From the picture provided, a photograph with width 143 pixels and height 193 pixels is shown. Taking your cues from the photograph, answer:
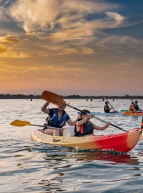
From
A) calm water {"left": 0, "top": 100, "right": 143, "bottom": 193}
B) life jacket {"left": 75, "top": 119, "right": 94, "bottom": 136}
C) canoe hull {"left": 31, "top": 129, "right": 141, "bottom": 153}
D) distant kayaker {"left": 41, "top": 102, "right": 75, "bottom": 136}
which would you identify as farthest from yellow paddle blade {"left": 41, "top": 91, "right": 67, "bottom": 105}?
calm water {"left": 0, "top": 100, "right": 143, "bottom": 193}

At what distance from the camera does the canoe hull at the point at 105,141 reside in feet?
35.7

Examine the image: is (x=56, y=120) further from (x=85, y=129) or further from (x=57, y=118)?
(x=85, y=129)

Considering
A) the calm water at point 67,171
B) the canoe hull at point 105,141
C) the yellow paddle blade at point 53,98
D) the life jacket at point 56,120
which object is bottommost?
the calm water at point 67,171

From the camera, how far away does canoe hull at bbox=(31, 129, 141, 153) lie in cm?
1088

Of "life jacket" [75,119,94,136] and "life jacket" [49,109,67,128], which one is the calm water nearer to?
"life jacket" [75,119,94,136]

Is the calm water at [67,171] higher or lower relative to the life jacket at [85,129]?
lower

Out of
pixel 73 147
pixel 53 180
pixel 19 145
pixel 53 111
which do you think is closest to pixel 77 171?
pixel 53 180

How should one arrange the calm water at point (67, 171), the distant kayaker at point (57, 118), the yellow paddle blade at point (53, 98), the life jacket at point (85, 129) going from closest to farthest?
the calm water at point (67, 171) < the life jacket at point (85, 129) < the yellow paddle blade at point (53, 98) < the distant kayaker at point (57, 118)

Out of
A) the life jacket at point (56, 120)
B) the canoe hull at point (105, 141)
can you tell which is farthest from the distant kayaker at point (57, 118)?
the canoe hull at point (105, 141)

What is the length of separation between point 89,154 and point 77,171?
2.61 m

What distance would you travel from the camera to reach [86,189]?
22.5 feet

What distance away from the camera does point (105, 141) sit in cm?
1132

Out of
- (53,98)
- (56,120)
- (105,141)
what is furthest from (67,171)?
(53,98)

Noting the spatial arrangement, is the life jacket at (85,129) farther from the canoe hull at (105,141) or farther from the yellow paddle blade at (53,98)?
the yellow paddle blade at (53,98)
